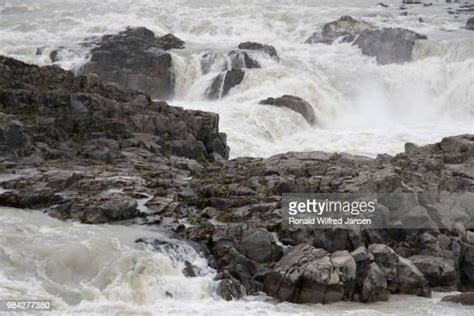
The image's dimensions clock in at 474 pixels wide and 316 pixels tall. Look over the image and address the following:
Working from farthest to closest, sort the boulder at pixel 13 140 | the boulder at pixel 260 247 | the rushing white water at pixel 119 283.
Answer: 1. the boulder at pixel 13 140
2. the boulder at pixel 260 247
3. the rushing white water at pixel 119 283

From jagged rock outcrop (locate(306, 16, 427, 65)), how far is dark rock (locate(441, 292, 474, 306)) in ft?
99.8

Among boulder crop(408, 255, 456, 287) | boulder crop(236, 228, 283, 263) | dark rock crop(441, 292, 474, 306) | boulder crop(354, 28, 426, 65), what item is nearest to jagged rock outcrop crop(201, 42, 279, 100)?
boulder crop(354, 28, 426, 65)

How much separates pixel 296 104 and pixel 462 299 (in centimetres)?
2185

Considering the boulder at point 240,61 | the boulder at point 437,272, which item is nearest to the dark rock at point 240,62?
the boulder at point 240,61

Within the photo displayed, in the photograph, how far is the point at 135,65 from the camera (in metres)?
43.2

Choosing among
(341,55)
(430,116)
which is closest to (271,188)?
(430,116)

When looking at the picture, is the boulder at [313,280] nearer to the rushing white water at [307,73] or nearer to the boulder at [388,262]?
the boulder at [388,262]

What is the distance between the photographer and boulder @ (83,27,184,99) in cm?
4181

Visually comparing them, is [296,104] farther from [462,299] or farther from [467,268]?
[462,299]

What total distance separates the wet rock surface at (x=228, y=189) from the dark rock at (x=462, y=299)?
2.05ft

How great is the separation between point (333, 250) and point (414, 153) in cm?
784

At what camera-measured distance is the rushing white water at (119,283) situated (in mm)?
14703

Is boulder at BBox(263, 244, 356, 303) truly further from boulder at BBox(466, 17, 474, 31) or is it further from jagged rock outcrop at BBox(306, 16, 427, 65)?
boulder at BBox(466, 17, 474, 31)

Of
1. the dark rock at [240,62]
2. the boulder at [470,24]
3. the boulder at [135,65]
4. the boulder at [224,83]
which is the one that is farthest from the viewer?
the boulder at [470,24]
